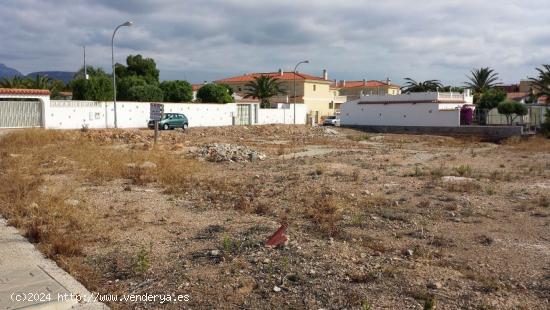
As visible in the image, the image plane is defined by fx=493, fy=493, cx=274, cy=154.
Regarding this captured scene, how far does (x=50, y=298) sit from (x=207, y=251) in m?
2.51

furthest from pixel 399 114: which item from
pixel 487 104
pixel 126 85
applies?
pixel 126 85

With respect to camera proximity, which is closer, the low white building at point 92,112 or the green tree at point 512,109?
the low white building at point 92,112

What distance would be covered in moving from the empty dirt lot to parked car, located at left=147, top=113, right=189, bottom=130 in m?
28.8

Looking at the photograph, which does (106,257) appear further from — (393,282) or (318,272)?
(393,282)

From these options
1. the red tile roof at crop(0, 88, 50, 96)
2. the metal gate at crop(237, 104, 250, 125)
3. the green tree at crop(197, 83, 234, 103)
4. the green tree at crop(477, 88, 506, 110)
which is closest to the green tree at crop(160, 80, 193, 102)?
the green tree at crop(197, 83, 234, 103)

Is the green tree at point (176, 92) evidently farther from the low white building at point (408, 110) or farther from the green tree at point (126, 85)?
the low white building at point (408, 110)

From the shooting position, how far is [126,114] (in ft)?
156

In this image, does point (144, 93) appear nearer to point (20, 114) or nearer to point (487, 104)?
point (20, 114)

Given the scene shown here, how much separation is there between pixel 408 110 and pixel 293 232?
53343 millimetres

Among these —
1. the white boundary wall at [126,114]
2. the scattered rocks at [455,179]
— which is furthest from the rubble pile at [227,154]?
the white boundary wall at [126,114]

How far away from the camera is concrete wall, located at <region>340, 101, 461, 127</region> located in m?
55.5

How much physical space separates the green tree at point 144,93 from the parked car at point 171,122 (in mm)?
9020

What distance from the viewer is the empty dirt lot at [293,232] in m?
6.02

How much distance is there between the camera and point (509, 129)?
154 feet
